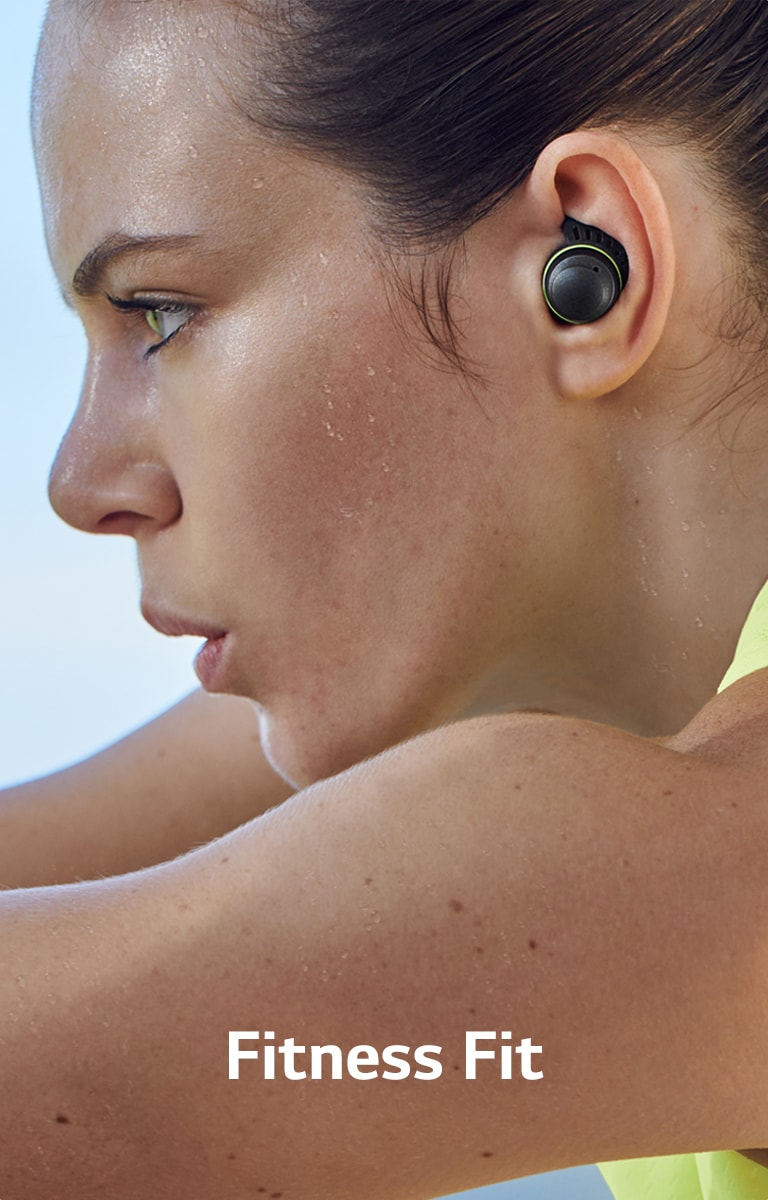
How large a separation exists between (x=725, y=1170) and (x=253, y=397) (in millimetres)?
494

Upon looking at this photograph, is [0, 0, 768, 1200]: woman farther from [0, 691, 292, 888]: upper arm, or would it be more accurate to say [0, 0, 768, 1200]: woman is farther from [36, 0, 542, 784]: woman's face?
[0, 691, 292, 888]: upper arm

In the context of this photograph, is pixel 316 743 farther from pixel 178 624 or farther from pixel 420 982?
pixel 420 982

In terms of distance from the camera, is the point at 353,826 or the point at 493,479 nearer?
the point at 353,826

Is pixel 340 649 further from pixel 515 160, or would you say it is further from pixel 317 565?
pixel 515 160

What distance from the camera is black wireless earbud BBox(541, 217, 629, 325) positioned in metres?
0.74

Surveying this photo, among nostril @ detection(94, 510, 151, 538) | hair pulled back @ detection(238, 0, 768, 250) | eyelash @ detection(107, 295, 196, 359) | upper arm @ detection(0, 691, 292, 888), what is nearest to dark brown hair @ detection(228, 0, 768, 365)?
hair pulled back @ detection(238, 0, 768, 250)

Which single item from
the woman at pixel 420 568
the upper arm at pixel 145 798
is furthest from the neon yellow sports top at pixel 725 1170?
the upper arm at pixel 145 798

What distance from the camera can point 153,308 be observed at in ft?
2.57

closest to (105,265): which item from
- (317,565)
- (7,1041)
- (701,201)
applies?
(317,565)

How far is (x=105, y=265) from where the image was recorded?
30.7 inches

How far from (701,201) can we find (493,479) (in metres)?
0.19

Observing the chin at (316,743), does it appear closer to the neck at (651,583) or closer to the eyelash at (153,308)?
the neck at (651,583)

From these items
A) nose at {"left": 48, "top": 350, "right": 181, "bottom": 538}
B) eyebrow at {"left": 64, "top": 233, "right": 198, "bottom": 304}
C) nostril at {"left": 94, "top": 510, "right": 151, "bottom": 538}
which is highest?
eyebrow at {"left": 64, "top": 233, "right": 198, "bottom": 304}

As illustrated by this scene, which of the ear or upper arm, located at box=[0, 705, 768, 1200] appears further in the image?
the ear
